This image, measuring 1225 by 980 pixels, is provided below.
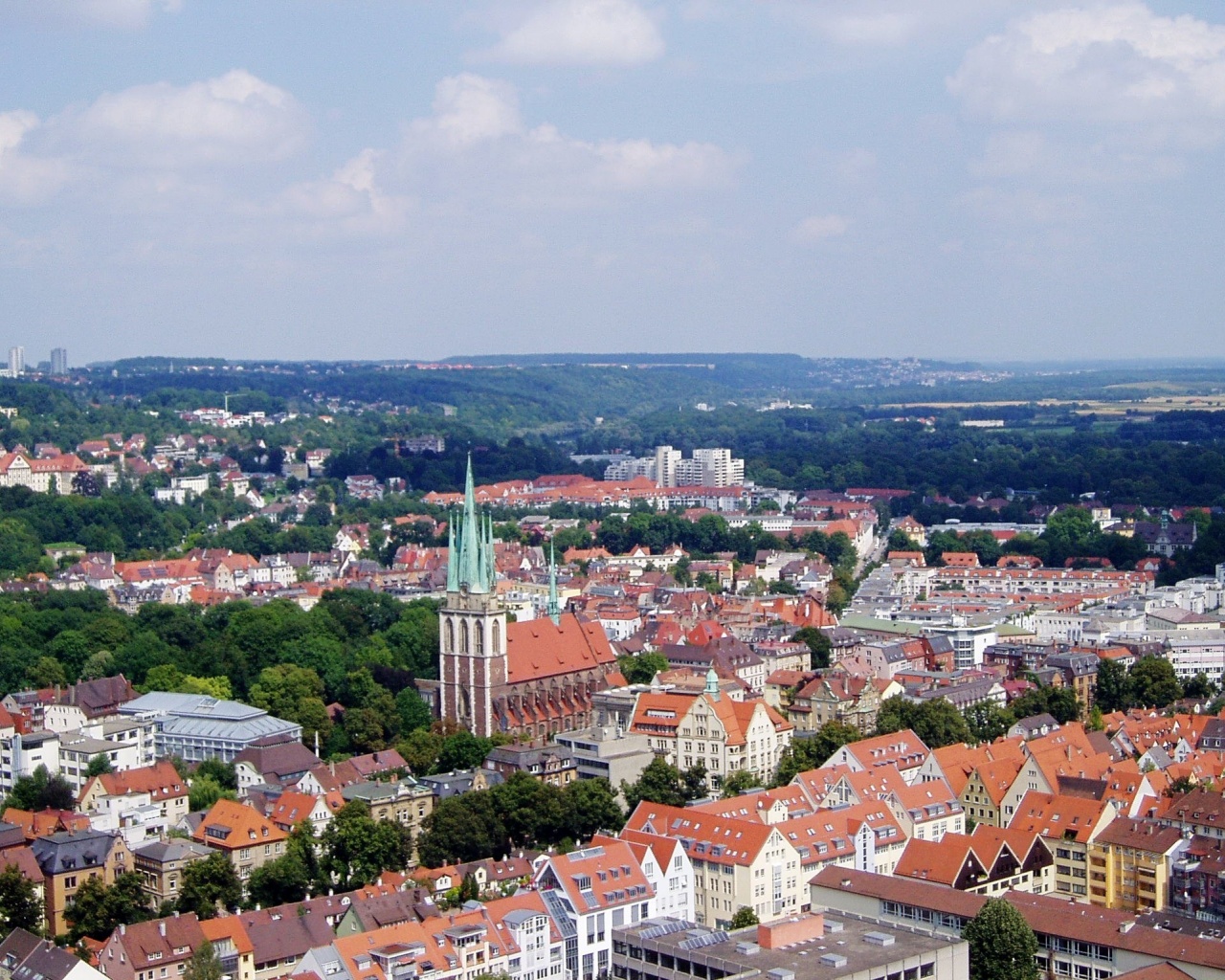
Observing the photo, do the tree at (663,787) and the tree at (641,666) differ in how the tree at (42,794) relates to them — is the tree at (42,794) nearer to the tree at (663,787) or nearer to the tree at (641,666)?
the tree at (663,787)

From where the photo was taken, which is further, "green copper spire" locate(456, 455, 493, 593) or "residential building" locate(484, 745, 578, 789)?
"green copper spire" locate(456, 455, 493, 593)

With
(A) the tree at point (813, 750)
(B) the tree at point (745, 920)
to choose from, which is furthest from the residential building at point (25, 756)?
(B) the tree at point (745, 920)

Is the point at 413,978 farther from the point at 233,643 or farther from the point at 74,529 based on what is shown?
the point at 74,529

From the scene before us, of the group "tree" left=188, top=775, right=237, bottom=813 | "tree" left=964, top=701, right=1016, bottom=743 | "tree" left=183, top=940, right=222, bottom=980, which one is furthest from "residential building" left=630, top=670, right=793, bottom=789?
"tree" left=183, top=940, right=222, bottom=980

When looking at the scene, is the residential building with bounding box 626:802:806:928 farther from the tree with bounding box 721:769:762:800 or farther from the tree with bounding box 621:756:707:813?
the tree with bounding box 721:769:762:800

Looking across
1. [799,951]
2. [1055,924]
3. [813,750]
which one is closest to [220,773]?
[813,750]

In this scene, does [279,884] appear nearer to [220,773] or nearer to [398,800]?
[398,800]
